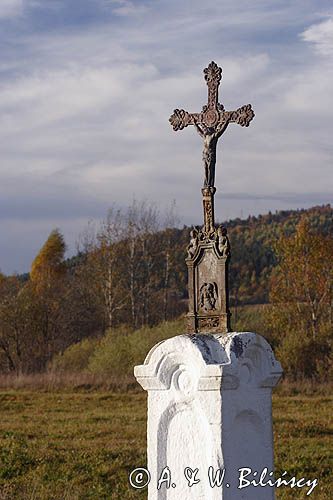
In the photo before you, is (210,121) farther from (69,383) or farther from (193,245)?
(69,383)

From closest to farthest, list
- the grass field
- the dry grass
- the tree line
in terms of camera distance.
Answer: the grass field, the dry grass, the tree line

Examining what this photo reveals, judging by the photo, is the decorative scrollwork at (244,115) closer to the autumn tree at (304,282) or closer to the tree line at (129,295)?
the tree line at (129,295)

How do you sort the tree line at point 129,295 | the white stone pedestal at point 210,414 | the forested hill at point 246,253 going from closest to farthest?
the white stone pedestal at point 210,414
the tree line at point 129,295
the forested hill at point 246,253

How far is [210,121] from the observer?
19.7 ft

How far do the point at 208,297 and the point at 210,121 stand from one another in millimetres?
1262

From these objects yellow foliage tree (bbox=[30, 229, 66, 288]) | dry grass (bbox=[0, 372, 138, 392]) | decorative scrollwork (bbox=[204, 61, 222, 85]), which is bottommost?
dry grass (bbox=[0, 372, 138, 392])

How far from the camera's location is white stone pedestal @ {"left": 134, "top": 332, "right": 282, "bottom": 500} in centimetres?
518

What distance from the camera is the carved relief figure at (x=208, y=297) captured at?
18.5 feet

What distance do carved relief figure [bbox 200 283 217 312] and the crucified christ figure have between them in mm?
725

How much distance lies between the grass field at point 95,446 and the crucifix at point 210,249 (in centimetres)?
435

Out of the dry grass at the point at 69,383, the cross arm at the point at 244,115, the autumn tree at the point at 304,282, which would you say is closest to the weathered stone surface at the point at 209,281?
the cross arm at the point at 244,115

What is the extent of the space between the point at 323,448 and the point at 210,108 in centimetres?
759

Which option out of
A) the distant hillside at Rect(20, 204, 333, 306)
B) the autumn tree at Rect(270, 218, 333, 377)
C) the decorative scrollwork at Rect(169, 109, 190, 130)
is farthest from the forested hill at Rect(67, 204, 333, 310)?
the decorative scrollwork at Rect(169, 109, 190, 130)

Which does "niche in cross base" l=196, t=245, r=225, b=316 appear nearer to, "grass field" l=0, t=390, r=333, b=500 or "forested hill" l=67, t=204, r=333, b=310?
"grass field" l=0, t=390, r=333, b=500
